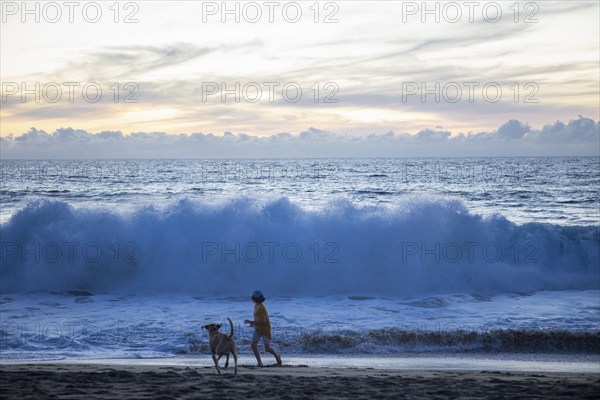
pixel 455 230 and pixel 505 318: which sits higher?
pixel 455 230

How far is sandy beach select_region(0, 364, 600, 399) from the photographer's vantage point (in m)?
6.70

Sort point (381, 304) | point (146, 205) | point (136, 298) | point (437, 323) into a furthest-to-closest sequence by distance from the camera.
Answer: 1. point (146, 205)
2. point (136, 298)
3. point (381, 304)
4. point (437, 323)

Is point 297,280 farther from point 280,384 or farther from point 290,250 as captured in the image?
point 280,384

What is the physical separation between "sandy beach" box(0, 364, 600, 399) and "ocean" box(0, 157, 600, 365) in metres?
2.31

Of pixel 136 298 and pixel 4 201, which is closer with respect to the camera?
pixel 136 298

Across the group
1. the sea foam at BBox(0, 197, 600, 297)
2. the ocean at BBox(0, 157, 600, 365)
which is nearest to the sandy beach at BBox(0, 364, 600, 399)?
the ocean at BBox(0, 157, 600, 365)

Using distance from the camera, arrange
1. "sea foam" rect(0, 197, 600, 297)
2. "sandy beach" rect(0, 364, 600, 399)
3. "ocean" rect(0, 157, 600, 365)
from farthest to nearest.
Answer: "sea foam" rect(0, 197, 600, 297) → "ocean" rect(0, 157, 600, 365) → "sandy beach" rect(0, 364, 600, 399)

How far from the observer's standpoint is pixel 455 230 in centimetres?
2072

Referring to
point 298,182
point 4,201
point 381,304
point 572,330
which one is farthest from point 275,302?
point 298,182

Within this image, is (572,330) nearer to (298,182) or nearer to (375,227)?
(375,227)

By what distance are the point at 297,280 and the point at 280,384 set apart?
1044 cm

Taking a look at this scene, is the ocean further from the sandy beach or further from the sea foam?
the sandy beach

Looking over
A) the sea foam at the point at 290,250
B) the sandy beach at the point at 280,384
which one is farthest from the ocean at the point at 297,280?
the sandy beach at the point at 280,384

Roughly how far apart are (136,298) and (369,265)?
22.9 ft
